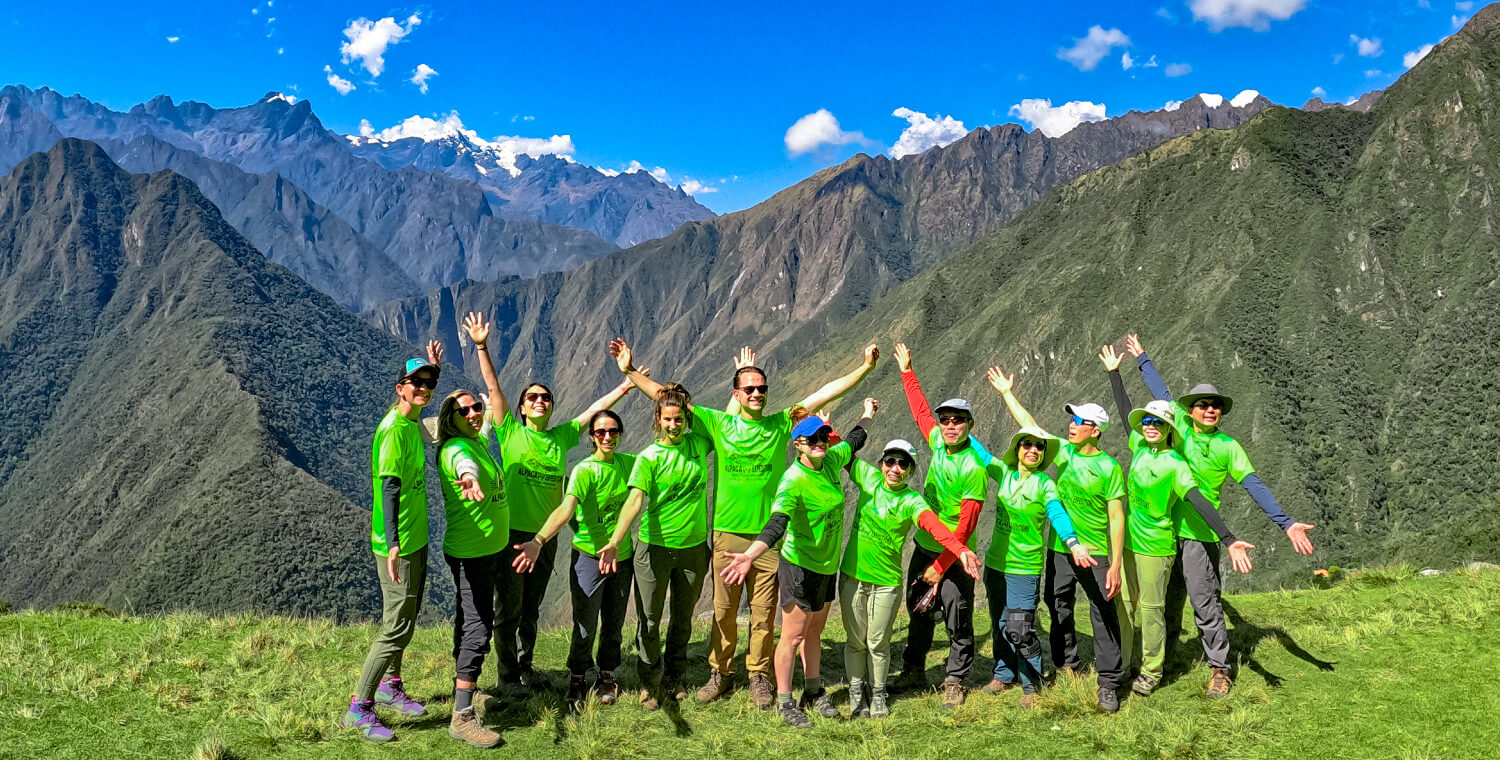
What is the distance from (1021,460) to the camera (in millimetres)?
→ 8875

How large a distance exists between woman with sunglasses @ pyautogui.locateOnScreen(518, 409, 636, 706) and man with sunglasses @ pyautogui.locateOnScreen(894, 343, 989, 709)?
124 inches

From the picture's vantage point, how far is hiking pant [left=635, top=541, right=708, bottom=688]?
8.72m

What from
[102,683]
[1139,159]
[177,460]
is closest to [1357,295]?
[1139,159]

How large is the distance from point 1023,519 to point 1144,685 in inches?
83.4

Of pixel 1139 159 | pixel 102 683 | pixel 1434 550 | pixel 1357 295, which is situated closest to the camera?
pixel 102 683

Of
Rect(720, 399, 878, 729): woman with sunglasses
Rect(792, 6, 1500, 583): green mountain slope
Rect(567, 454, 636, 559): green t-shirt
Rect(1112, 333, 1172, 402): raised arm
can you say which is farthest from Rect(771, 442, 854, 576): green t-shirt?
Rect(792, 6, 1500, 583): green mountain slope

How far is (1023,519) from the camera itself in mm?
8758

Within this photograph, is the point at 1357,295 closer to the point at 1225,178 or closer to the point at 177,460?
the point at 1225,178

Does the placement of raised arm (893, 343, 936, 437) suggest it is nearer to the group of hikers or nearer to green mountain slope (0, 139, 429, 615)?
the group of hikers

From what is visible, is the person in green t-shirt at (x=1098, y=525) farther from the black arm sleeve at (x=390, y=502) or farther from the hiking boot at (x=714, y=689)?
the black arm sleeve at (x=390, y=502)

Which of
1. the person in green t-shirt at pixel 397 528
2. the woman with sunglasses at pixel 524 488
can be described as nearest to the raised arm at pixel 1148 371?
the woman with sunglasses at pixel 524 488

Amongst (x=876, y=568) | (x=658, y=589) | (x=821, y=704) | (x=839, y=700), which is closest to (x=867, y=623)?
(x=876, y=568)

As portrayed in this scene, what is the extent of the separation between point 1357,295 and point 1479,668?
105230mm

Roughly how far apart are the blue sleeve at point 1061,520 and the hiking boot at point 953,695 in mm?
2026
